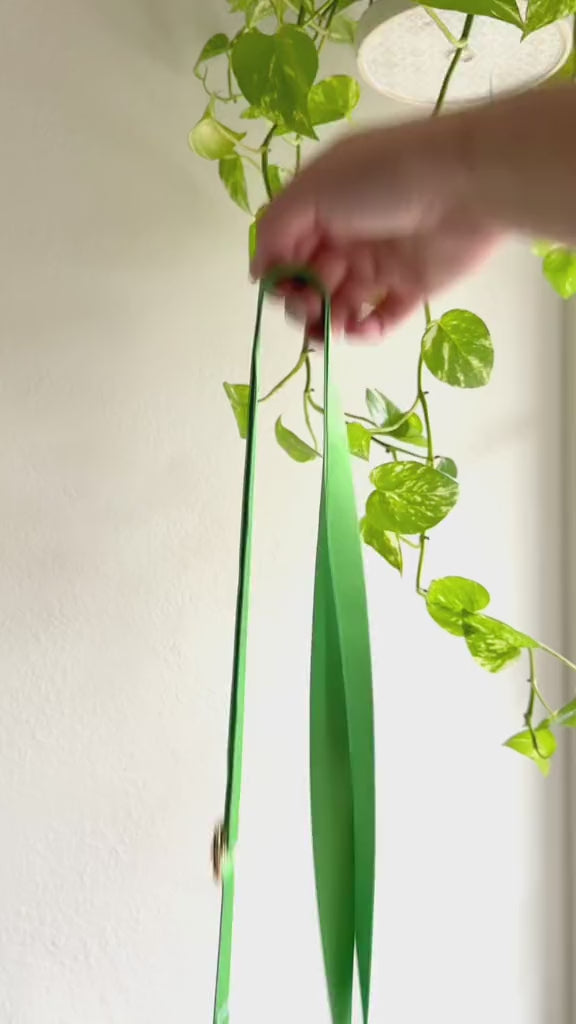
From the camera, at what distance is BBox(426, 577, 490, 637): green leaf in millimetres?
708

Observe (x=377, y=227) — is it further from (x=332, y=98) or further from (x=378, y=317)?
(x=332, y=98)

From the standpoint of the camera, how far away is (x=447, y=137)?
19.1 inches

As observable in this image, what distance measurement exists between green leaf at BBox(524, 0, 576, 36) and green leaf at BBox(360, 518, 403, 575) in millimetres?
326

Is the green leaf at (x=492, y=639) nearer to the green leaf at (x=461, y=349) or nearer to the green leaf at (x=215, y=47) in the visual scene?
the green leaf at (x=461, y=349)

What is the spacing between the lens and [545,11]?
0.59 m

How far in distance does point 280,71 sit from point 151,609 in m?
0.37

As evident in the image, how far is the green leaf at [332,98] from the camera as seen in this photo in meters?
0.71

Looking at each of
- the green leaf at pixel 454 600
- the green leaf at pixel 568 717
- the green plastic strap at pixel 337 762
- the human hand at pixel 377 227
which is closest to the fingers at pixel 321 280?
the human hand at pixel 377 227

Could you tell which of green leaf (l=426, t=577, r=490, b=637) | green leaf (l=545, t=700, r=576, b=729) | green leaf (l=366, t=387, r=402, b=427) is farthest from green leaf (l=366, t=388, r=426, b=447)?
green leaf (l=545, t=700, r=576, b=729)

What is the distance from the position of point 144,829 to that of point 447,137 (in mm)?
497

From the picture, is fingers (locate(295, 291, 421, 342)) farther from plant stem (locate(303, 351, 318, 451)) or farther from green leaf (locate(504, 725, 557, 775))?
green leaf (locate(504, 725, 557, 775))

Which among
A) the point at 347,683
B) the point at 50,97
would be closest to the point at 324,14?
the point at 50,97

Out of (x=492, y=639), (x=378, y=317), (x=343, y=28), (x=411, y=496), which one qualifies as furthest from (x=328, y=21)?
(x=492, y=639)

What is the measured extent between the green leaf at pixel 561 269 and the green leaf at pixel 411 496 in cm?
21
